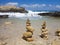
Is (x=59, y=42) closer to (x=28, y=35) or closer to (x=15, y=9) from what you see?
(x=28, y=35)

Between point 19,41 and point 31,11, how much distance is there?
15.0m

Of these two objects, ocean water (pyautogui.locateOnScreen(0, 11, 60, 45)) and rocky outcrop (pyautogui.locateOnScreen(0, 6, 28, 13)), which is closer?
ocean water (pyautogui.locateOnScreen(0, 11, 60, 45))

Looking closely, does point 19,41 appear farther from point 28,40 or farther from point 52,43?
point 52,43

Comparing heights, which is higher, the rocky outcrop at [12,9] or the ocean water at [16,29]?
the ocean water at [16,29]

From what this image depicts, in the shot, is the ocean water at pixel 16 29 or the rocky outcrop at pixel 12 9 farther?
the rocky outcrop at pixel 12 9

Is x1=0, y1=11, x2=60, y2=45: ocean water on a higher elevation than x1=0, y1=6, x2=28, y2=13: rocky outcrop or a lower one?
higher

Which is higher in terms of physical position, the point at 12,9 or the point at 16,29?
the point at 16,29

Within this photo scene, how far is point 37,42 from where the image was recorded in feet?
19.8

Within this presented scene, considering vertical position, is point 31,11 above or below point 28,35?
below

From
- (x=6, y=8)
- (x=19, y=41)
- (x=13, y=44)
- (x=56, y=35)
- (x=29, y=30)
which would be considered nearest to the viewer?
(x=13, y=44)

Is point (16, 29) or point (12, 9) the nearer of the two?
point (16, 29)

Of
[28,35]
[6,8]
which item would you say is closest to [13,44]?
[28,35]

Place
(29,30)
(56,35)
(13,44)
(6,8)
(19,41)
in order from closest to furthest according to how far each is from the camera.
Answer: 1. (13,44)
2. (19,41)
3. (29,30)
4. (56,35)
5. (6,8)

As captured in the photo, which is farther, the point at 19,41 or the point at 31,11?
the point at 31,11
